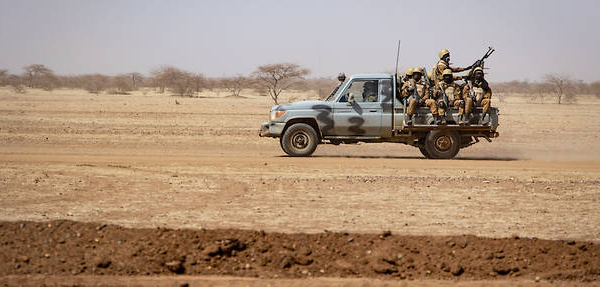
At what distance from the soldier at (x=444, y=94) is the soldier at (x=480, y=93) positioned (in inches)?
8.2

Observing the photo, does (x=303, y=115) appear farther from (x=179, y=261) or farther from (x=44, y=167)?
(x=179, y=261)

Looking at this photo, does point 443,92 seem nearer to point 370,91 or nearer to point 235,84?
point 370,91

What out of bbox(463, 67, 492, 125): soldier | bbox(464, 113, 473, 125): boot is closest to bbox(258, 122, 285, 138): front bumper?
bbox(464, 113, 473, 125): boot

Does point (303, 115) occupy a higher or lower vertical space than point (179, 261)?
higher

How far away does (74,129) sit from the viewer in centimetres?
2522

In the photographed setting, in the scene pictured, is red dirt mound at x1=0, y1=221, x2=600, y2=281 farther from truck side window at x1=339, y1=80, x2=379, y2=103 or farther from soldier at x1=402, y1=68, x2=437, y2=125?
truck side window at x1=339, y1=80, x2=379, y2=103

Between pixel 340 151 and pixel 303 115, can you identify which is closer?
pixel 303 115

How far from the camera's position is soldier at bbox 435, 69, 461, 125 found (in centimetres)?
1606

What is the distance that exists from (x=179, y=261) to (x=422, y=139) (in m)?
9.47

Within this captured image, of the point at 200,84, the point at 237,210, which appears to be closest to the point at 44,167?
the point at 237,210

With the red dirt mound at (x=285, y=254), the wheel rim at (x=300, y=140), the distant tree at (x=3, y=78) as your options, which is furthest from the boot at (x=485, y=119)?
the distant tree at (x=3, y=78)

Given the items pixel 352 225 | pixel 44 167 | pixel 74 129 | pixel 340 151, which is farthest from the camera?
pixel 74 129

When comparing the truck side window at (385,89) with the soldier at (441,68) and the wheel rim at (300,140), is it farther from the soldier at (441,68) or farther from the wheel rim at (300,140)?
the wheel rim at (300,140)

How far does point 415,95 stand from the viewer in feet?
52.8
